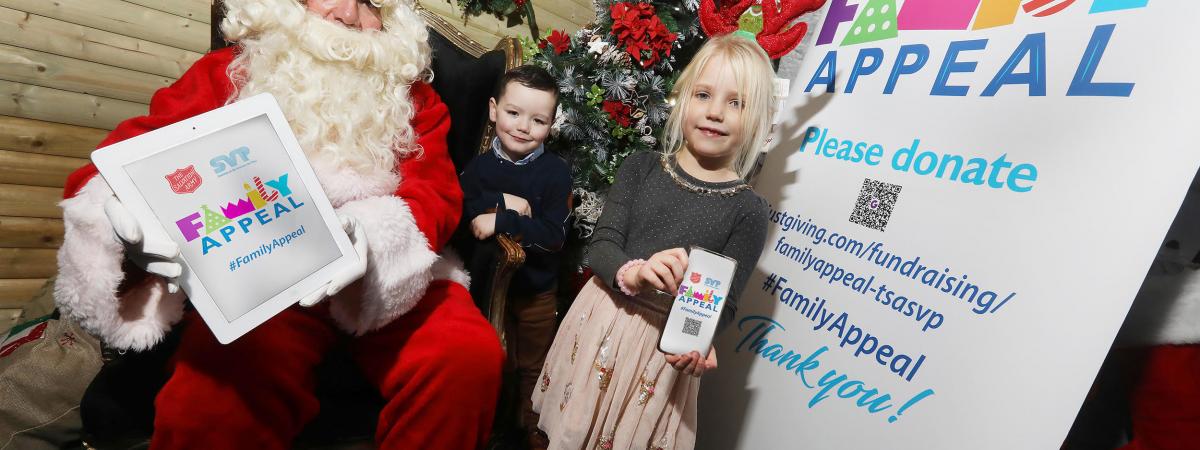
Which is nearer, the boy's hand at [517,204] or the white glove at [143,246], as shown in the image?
the white glove at [143,246]

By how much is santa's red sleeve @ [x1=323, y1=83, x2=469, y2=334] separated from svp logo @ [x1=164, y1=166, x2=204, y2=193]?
35 cm

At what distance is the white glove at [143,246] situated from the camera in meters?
0.87

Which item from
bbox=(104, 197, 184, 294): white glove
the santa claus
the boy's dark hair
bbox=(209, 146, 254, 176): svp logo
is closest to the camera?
bbox=(104, 197, 184, 294): white glove

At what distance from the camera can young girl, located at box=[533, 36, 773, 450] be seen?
1.29 m

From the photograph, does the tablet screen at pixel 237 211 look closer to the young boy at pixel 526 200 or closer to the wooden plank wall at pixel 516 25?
the young boy at pixel 526 200

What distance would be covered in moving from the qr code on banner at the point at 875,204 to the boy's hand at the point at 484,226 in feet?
3.70

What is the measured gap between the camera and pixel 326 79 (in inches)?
55.3

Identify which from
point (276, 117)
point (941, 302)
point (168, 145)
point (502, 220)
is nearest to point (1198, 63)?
point (941, 302)

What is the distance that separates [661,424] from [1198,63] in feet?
4.32

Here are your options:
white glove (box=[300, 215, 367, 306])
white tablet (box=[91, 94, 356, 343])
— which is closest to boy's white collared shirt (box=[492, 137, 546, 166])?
white glove (box=[300, 215, 367, 306])

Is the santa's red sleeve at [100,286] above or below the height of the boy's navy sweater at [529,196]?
below

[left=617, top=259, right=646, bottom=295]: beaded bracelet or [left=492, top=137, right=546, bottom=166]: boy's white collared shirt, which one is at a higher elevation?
[left=492, top=137, right=546, bottom=166]: boy's white collared shirt

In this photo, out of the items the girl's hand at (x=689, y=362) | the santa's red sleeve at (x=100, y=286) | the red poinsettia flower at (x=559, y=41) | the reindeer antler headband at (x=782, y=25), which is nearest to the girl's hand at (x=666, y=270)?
the girl's hand at (x=689, y=362)

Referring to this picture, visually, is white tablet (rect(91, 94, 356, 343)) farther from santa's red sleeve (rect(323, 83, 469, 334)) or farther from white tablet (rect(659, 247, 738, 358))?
white tablet (rect(659, 247, 738, 358))
